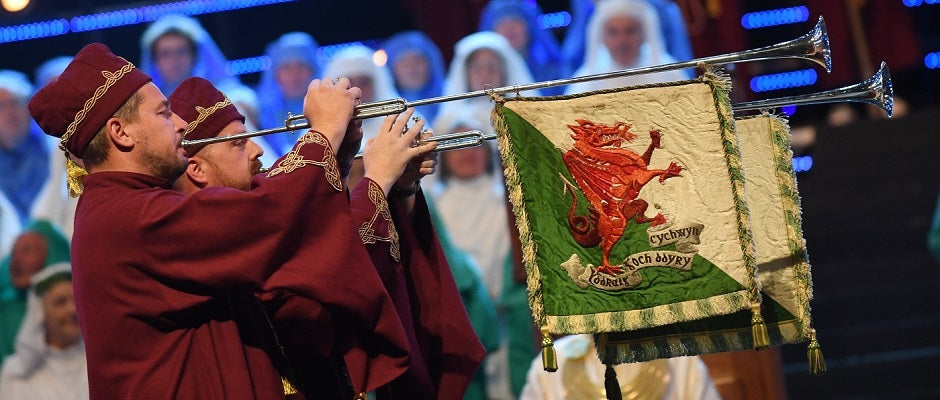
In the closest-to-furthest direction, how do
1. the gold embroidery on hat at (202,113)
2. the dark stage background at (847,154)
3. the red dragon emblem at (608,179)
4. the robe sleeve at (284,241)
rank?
1. the robe sleeve at (284,241)
2. the red dragon emblem at (608,179)
3. the gold embroidery on hat at (202,113)
4. the dark stage background at (847,154)

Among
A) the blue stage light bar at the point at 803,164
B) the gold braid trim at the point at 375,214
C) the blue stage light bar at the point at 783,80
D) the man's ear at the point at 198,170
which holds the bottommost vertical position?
the gold braid trim at the point at 375,214

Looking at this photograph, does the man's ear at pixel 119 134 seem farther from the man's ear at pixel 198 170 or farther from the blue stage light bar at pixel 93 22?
the blue stage light bar at pixel 93 22

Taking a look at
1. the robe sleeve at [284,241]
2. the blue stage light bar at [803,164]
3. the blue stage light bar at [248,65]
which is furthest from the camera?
the blue stage light bar at [248,65]

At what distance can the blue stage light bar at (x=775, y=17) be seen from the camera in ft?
36.9

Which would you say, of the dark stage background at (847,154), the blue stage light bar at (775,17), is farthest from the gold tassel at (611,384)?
the blue stage light bar at (775,17)

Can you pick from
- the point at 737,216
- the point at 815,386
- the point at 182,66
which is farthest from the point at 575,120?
the point at 182,66

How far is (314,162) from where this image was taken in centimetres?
353

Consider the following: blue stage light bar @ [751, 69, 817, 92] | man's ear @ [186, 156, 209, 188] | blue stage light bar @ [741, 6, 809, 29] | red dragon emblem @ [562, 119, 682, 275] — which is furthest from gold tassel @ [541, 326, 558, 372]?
blue stage light bar @ [741, 6, 809, 29]

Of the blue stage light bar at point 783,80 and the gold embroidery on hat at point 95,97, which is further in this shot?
the blue stage light bar at point 783,80

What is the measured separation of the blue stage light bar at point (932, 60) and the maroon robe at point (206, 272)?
859 centimetres

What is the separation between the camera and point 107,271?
351cm

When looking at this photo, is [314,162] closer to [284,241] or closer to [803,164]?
[284,241]

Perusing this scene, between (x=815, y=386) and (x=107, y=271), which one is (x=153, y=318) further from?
(x=815, y=386)

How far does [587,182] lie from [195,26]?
6.24 meters
